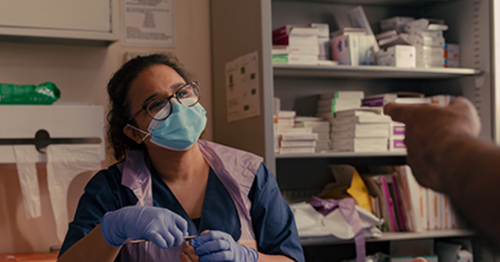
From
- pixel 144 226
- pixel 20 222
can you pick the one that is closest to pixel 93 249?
pixel 144 226

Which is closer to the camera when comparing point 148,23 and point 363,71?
point 363,71

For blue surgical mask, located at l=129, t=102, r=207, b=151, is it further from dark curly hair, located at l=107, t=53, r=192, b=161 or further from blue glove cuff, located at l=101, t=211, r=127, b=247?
blue glove cuff, located at l=101, t=211, r=127, b=247

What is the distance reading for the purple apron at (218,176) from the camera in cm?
136

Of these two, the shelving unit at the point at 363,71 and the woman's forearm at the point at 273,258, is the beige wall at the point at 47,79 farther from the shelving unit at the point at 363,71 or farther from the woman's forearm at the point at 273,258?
the woman's forearm at the point at 273,258

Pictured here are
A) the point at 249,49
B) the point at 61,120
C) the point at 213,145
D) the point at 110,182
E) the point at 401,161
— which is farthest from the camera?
the point at 401,161

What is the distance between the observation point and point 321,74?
222 centimetres

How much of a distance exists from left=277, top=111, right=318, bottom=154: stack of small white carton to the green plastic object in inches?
38.6

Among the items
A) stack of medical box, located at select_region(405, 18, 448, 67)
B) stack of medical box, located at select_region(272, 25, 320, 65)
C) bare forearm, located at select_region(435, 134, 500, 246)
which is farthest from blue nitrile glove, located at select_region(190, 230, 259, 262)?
stack of medical box, located at select_region(405, 18, 448, 67)

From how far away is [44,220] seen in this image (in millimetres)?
2078

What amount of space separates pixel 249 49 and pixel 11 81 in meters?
1.07

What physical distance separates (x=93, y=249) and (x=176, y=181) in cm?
37

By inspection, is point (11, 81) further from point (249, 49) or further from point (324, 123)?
point (324, 123)

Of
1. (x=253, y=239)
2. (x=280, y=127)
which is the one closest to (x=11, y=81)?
(x=280, y=127)

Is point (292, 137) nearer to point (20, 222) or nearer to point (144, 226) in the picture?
point (144, 226)
